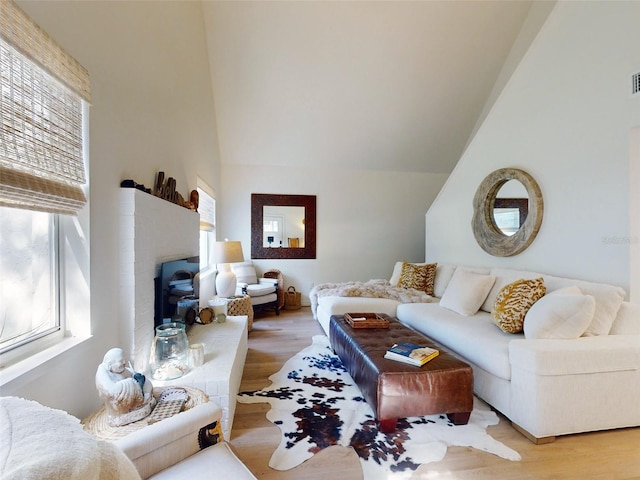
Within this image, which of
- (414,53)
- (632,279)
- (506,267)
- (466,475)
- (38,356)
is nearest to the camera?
(38,356)

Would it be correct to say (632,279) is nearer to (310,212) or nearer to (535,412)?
(535,412)

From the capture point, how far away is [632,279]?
6.59 ft

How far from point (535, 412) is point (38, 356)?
2.44 m

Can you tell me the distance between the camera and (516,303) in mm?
2178

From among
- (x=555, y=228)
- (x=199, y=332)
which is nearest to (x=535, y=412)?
(x=555, y=228)

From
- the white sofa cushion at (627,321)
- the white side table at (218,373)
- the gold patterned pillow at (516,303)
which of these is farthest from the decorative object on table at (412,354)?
the white sofa cushion at (627,321)

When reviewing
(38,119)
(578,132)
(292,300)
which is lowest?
(292,300)

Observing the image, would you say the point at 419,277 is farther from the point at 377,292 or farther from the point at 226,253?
the point at 226,253

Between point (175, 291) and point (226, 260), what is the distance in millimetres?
1037

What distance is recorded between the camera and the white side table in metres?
1.62

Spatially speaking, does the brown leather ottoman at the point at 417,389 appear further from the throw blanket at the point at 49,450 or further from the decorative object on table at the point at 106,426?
the throw blanket at the point at 49,450

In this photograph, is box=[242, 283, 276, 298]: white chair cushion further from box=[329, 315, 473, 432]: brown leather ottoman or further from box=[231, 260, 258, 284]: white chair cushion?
box=[329, 315, 473, 432]: brown leather ottoman

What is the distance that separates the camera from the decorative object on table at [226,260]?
327cm

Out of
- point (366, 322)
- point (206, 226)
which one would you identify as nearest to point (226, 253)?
point (206, 226)
